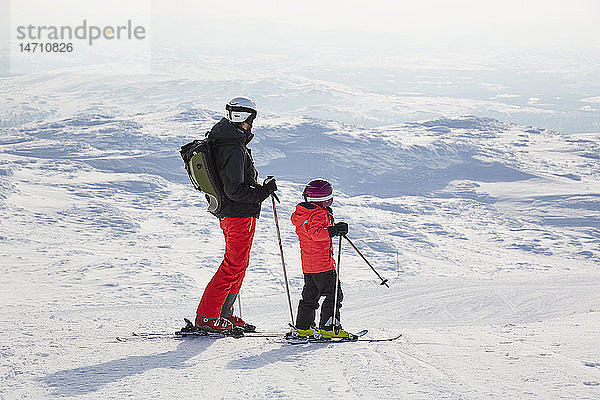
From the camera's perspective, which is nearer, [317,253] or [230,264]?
[230,264]

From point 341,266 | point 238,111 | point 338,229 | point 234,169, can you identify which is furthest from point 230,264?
point 341,266

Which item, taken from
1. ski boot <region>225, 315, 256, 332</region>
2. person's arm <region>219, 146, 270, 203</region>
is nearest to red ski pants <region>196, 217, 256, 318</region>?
person's arm <region>219, 146, 270, 203</region>

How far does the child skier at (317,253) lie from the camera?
5.00 meters

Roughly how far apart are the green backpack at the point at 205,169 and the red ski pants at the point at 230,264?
0.21 m

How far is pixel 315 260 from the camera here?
16.7 ft

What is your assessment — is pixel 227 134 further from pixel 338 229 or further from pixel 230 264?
pixel 338 229

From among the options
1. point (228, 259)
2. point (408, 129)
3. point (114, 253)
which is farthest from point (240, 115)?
point (408, 129)

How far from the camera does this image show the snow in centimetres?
385

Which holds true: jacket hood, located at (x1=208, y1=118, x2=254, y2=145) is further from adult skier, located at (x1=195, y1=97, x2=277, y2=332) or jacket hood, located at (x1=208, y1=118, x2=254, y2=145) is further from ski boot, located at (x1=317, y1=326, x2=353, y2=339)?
ski boot, located at (x1=317, y1=326, x2=353, y2=339)

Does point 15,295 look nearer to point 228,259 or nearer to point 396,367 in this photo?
point 228,259

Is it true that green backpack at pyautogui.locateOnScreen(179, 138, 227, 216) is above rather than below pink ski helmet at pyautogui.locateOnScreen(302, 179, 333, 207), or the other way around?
above

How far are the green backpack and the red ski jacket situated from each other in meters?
0.75

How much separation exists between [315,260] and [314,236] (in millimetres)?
238

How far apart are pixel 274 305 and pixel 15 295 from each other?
6.12 m
